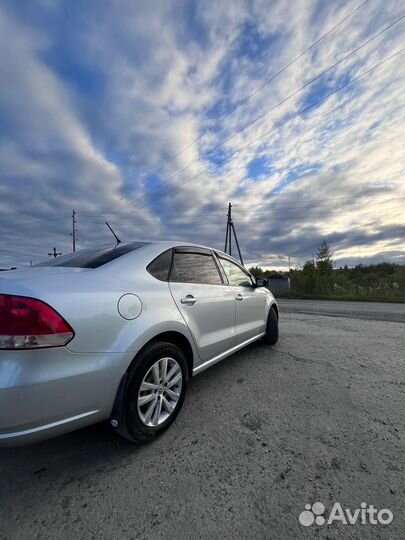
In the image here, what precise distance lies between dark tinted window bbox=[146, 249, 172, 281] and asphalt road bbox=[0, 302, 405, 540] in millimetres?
1232

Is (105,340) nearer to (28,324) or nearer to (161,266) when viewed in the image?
(28,324)

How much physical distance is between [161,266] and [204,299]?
1.83 ft

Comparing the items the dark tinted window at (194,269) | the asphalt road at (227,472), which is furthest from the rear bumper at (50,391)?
the dark tinted window at (194,269)

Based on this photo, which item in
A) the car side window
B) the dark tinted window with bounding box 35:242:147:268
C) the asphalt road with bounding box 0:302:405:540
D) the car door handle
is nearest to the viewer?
the asphalt road with bounding box 0:302:405:540

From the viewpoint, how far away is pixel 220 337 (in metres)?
2.82

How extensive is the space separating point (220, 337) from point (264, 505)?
151cm

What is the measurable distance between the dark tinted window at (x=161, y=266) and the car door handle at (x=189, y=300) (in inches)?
9.3

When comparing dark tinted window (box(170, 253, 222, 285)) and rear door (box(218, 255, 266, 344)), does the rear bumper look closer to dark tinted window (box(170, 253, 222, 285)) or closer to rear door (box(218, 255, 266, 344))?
dark tinted window (box(170, 253, 222, 285))

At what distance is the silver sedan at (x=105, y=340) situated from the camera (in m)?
1.36

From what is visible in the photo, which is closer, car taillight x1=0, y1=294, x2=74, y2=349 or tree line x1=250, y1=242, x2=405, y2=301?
car taillight x1=0, y1=294, x2=74, y2=349

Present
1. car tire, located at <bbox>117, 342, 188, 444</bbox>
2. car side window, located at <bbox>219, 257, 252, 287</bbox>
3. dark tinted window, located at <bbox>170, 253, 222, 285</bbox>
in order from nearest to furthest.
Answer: car tire, located at <bbox>117, 342, 188, 444</bbox> → dark tinted window, located at <bbox>170, 253, 222, 285</bbox> → car side window, located at <bbox>219, 257, 252, 287</bbox>

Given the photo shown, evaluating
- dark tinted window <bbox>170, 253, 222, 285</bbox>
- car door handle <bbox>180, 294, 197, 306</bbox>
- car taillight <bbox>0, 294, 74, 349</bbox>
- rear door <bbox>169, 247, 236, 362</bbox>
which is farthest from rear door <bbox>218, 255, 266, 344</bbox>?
car taillight <bbox>0, 294, 74, 349</bbox>

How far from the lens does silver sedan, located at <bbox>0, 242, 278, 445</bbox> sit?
136cm

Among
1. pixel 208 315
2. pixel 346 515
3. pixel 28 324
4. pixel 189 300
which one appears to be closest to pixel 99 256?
pixel 189 300
